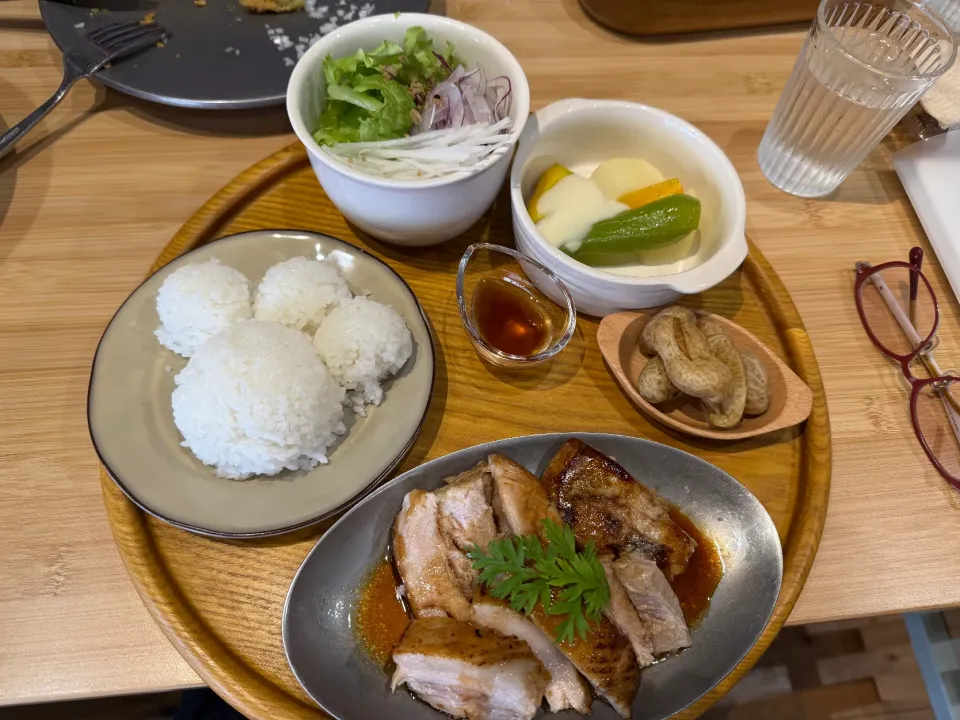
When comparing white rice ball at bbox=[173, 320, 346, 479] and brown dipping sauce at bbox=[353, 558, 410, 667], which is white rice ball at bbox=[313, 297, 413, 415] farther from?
brown dipping sauce at bbox=[353, 558, 410, 667]

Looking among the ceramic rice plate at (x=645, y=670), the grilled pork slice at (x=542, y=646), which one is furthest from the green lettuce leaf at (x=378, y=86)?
the grilled pork slice at (x=542, y=646)

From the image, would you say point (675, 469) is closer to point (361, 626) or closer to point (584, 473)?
point (584, 473)

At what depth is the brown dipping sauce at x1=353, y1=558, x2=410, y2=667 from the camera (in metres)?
1.28

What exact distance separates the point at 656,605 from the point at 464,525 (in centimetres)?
42

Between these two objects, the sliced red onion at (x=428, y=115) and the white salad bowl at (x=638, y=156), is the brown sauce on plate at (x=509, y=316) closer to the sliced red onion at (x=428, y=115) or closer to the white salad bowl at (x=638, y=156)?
the white salad bowl at (x=638, y=156)

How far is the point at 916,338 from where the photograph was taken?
1.74 metres

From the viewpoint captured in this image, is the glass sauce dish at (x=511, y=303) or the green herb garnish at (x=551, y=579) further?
the glass sauce dish at (x=511, y=303)

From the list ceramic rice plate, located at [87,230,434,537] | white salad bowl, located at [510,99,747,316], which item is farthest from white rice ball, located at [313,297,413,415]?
white salad bowl, located at [510,99,747,316]

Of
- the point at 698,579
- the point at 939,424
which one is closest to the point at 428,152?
the point at 698,579

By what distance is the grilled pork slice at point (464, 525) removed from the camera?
52.5 inches

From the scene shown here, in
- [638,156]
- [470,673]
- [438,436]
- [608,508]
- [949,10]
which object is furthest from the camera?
[949,10]

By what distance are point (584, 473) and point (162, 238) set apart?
1282mm

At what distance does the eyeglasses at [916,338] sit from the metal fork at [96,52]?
7.21 feet

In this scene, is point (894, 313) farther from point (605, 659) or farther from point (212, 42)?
point (212, 42)
